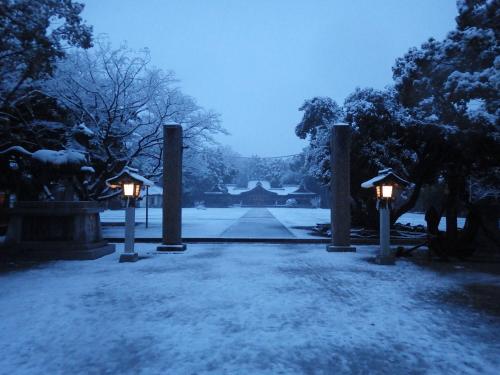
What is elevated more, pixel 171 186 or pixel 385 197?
pixel 171 186

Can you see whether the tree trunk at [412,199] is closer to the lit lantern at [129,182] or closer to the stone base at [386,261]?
the stone base at [386,261]

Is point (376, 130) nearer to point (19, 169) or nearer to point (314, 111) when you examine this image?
point (314, 111)

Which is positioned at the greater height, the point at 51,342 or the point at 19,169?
the point at 19,169

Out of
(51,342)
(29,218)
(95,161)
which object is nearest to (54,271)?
(29,218)

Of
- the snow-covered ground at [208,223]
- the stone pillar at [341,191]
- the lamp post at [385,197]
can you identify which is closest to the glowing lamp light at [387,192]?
the lamp post at [385,197]

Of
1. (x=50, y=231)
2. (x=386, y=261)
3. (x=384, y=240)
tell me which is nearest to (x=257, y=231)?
(x=384, y=240)

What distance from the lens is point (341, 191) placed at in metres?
11.5

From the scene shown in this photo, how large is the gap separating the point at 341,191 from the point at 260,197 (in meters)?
57.3

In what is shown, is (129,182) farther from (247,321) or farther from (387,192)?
(387,192)

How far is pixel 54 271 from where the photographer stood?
7.98 meters

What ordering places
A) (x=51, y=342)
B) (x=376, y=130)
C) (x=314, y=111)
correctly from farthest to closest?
(x=314, y=111)
(x=376, y=130)
(x=51, y=342)

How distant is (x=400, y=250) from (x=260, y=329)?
743 centimetres

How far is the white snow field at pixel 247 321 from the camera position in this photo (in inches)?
138

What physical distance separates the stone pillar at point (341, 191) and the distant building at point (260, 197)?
53.6m
